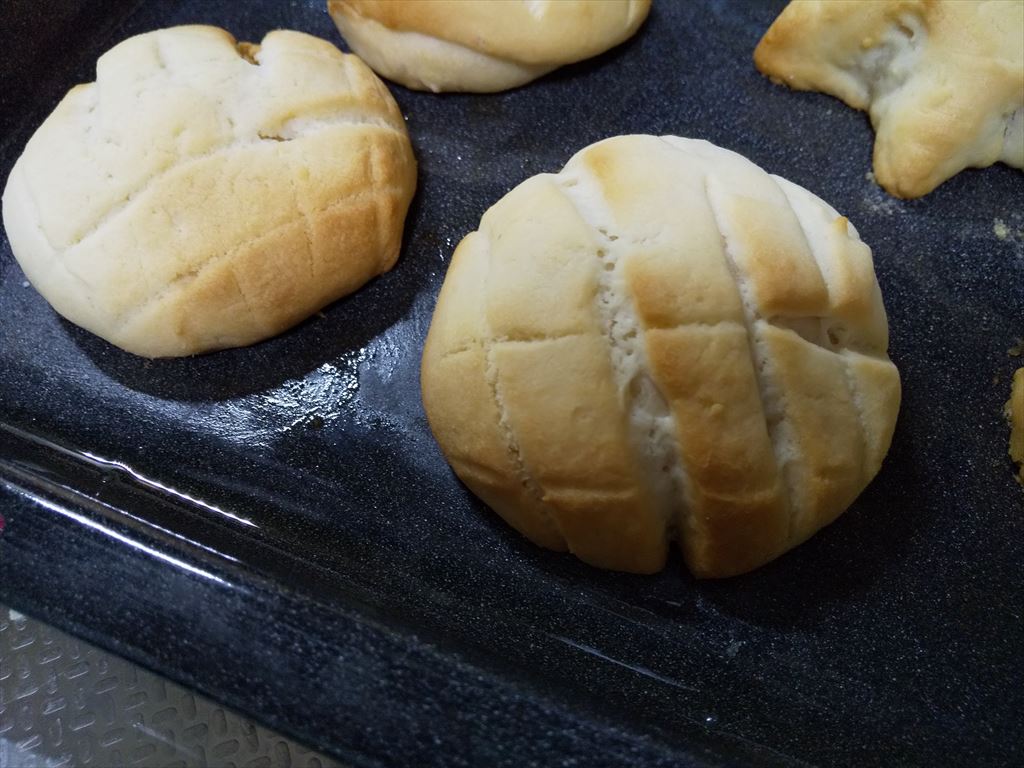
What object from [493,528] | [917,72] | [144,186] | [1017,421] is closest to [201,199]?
[144,186]

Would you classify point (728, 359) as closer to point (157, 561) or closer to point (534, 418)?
point (534, 418)

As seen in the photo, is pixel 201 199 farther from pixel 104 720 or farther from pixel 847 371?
pixel 847 371

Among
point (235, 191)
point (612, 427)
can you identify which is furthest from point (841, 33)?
point (235, 191)

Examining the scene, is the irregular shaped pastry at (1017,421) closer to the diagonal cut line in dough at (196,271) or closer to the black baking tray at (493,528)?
the black baking tray at (493,528)

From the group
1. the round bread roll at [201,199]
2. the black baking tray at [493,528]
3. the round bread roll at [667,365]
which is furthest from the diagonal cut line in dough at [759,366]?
the round bread roll at [201,199]

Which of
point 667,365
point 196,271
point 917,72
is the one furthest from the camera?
point 917,72

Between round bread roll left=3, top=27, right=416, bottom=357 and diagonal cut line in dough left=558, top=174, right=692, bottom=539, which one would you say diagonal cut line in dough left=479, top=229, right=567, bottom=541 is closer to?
diagonal cut line in dough left=558, top=174, right=692, bottom=539

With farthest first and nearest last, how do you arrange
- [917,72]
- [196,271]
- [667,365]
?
[917,72] → [196,271] → [667,365]
